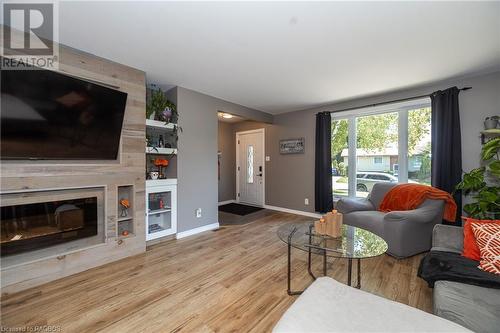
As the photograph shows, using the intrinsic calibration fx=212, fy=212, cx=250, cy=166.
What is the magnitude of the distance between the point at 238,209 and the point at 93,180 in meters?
3.30

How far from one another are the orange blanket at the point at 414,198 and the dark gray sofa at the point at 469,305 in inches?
64.0

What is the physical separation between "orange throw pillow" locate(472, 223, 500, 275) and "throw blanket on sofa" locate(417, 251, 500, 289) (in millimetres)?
58

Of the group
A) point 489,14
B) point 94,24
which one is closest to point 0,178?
point 94,24

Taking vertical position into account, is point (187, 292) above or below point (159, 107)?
below

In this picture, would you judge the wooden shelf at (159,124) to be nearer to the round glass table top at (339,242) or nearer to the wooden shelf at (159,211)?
the wooden shelf at (159,211)

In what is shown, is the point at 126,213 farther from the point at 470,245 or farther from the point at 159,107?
the point at 470,245

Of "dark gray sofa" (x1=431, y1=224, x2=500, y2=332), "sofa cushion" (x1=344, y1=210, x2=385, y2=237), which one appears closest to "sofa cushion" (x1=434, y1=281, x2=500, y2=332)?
"dark gray sofa" (x1=431, y1=224, x2=500, y2=332)

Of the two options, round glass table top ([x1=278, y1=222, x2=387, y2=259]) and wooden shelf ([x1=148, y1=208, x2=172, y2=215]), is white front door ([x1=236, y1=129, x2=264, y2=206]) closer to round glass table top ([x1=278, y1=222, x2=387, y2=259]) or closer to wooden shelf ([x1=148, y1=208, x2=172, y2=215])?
wooden shelf ([x1=148, y1=208, x2=172, y2=215])

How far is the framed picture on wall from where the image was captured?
184 inches

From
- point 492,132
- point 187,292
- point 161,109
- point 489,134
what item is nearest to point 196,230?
point 187,292

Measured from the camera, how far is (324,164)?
13.9 feet

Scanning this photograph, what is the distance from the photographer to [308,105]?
4371mm

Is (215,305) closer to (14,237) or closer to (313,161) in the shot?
(14,237)

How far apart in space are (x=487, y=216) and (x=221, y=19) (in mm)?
3586
